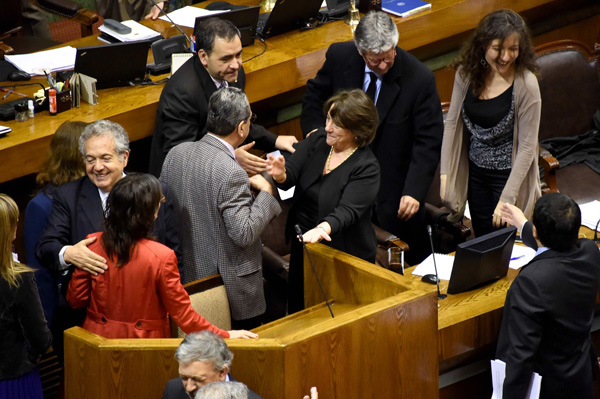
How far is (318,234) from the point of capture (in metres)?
2.83

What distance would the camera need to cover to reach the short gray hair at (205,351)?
2385 mm

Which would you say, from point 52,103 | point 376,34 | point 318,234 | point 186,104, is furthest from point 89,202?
point 376,34

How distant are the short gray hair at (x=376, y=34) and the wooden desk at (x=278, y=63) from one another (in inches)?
31.5

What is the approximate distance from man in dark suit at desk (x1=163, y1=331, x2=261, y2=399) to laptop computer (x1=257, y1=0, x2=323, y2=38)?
7.80 feet

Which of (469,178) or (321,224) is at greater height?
(321,224)

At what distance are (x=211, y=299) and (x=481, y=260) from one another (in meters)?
0.95

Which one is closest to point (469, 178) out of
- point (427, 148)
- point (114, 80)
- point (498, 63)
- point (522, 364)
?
point (427, 148)

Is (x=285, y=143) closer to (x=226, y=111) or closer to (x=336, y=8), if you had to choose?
(x=226, y=111)

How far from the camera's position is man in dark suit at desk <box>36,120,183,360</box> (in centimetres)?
293

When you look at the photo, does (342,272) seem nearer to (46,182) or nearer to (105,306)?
(105,306)

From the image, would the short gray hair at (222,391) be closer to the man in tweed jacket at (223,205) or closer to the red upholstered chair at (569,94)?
the man in tweed jacket at (223,205)

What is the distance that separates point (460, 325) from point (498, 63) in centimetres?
109

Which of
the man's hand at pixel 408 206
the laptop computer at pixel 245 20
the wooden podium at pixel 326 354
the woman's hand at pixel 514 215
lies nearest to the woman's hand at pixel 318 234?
the wooden podium at pixel 326 354

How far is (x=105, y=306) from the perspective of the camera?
275 centimetres
